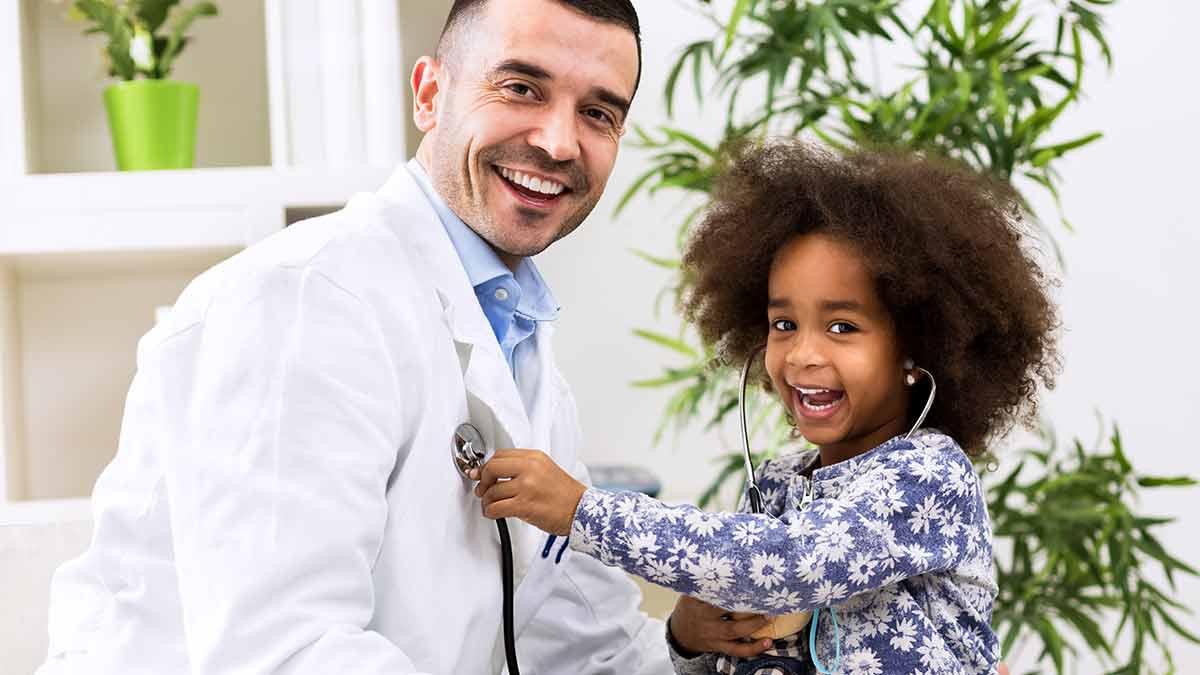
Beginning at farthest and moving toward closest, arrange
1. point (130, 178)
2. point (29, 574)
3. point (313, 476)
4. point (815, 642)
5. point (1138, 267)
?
point (1138, 267), point (130, 178), point (29, 574), point (815, 642), point (313, 476)

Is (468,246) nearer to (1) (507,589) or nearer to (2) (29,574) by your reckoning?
(1) (507,589)

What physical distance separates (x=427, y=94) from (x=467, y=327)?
334 mm

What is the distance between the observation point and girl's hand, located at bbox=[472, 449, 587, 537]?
129cm

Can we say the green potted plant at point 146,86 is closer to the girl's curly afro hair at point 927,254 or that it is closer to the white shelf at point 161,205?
the white shelf at point 161,205

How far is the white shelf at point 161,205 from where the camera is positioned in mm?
2029

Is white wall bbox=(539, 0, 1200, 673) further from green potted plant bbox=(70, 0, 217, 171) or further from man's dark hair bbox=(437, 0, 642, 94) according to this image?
man's dark hair bbox=(437, 0, 642, 94)

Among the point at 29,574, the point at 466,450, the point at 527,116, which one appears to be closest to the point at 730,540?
the point at 466,450

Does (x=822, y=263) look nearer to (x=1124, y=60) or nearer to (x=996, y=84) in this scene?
(x=996, y=84)

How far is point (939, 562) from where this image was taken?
1.36 m

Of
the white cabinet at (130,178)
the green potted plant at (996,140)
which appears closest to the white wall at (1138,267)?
the green potted plant at (996,140)

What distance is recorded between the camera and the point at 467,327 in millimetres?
1379

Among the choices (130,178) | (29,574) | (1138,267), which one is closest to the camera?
(29,574)

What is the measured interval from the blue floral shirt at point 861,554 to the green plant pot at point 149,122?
1.09 m

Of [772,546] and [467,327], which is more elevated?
[467,327]
